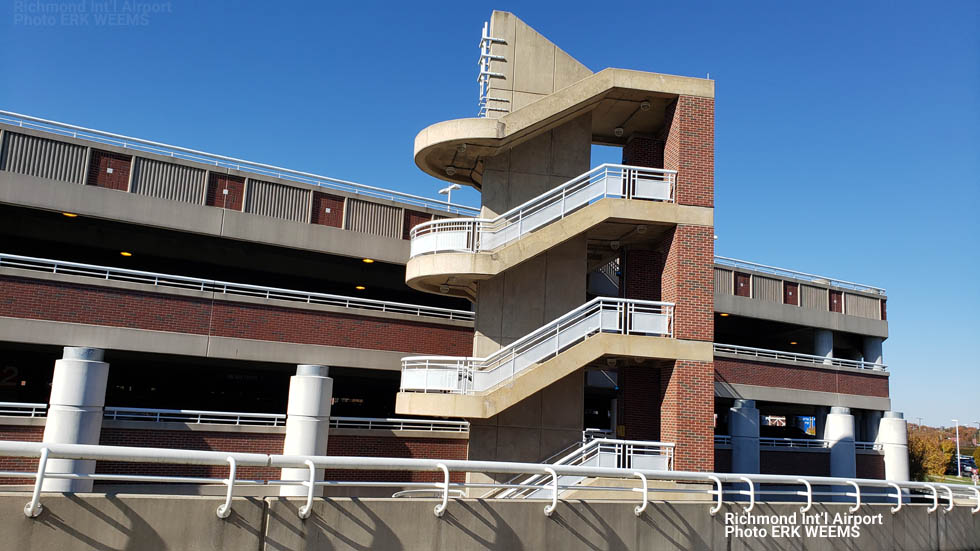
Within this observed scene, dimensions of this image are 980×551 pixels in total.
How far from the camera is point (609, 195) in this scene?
1966 cm

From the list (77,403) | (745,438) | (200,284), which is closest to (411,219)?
(200,284)

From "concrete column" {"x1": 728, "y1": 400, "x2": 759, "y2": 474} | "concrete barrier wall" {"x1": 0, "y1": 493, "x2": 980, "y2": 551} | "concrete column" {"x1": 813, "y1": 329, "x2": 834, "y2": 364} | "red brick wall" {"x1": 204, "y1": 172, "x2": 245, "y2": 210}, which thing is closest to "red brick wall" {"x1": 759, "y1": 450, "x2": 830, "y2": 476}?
"concrete column" {"x1": 728, "y1": 400, "x2": 759, "y2": 474}

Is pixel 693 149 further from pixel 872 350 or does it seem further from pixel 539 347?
pixel 872 350

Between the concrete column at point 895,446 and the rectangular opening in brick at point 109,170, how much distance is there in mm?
33410

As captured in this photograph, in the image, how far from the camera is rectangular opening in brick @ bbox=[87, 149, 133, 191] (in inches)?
931

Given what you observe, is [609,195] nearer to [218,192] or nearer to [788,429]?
[218,192]

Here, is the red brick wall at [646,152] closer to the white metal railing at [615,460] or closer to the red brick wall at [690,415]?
the red brick wall at [690,415]

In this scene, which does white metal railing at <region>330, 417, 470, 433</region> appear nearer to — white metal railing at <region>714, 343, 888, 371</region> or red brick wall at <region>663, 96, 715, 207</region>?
red brick wall at <region>663, 96, 715, 207</region>

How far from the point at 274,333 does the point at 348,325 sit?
7.73 feet

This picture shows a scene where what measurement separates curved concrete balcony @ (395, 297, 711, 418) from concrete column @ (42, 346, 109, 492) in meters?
7.59

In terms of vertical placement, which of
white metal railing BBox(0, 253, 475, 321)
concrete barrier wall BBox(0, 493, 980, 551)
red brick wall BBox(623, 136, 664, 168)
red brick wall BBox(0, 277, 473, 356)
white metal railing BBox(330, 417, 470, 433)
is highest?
red brick wall BBox(623, 136, 664, 168)

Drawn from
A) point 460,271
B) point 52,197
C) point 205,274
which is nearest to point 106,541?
point 460,271

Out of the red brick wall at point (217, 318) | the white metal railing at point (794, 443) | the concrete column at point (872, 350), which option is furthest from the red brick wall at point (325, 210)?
the concrete column at point (872, 350)

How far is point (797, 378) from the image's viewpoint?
1350 inches
